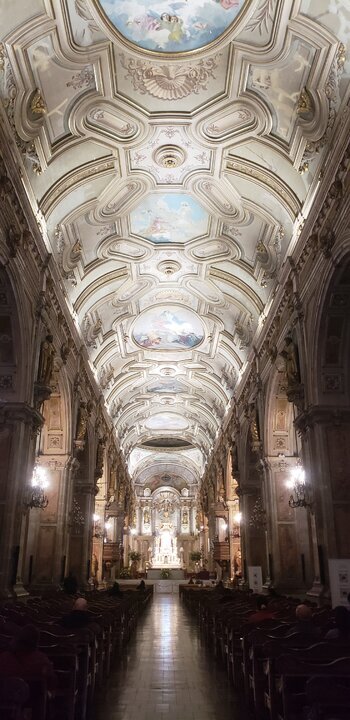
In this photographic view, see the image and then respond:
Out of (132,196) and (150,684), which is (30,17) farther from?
(150,684)

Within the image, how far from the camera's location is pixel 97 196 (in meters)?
14.9

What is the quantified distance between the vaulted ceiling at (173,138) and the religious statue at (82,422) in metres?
2.90

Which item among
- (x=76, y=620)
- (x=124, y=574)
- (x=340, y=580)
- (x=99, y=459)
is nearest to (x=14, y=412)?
(x=76, y=620)

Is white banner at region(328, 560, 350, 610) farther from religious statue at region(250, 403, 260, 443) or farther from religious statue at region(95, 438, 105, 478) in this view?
religious statue at region(95, 438, 105, 478)

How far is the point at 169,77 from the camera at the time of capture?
11891 millimetres

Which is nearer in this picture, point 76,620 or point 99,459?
point 76,620

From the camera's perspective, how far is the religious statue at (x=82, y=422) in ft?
59.2

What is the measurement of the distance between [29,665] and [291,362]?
10.8 metres

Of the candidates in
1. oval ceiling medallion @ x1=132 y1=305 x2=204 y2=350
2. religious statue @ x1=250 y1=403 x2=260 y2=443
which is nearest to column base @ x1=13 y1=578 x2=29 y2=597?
religious statue @ x1=250 y1=403 x2=260 y2=443

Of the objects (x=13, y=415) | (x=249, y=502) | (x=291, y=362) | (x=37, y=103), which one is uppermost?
(x=37, y=103)

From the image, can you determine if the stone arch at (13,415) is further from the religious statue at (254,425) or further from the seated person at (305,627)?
the religious statue at (254,425)

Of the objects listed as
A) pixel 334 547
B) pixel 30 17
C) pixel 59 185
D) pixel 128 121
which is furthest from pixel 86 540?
pixel 30 17

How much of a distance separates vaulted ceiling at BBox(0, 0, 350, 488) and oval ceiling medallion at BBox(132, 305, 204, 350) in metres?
1.00

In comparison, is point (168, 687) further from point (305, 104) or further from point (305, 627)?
point (305, 104)
